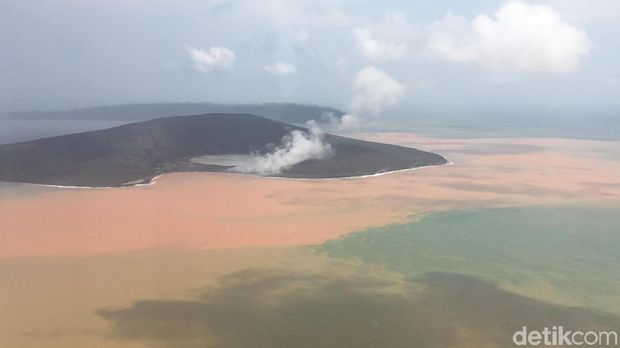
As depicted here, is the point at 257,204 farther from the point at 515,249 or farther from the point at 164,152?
the point at 164,152

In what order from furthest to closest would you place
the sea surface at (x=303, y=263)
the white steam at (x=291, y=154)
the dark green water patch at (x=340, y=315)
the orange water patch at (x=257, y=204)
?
the white steam at (x=291, y=154) → the orange water patch at (x=257, y=204) → the sea surface at (x=303, y=263) → the dark green water patch at (x=340, y=315)

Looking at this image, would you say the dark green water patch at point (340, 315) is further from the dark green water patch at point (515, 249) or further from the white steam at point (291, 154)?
the white steam at point (291, 154)

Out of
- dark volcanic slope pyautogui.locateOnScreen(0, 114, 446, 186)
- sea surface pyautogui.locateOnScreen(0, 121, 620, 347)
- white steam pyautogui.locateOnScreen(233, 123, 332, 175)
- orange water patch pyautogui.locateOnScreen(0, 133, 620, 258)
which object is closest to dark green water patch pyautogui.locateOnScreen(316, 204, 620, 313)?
sea surface pyautogui.locateOnScreen(0, 121, 620, 347)

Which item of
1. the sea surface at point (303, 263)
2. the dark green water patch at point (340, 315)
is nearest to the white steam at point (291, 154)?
the sea surface at point (303, 263)

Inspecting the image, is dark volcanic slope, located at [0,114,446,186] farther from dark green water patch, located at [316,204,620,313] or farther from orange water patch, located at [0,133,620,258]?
dark green water patch, located at [316,204,620,313]

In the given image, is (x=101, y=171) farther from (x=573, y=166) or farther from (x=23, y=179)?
(x=573, y=166)

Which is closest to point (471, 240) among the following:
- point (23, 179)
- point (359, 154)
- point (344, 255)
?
point (344, 255)
